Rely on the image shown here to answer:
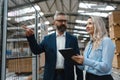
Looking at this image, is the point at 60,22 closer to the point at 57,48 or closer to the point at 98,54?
the point at 57,48

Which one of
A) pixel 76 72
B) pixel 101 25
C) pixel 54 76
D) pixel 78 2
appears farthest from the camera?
pixel 78 2

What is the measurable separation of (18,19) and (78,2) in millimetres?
10001

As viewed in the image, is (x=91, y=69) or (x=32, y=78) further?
(x=32, y=78)

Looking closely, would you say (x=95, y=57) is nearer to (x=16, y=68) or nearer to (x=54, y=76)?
(x=54, y=76)

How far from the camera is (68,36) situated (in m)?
2.52

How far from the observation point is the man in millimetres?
2400

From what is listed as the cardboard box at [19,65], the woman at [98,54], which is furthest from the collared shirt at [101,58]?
the cardboard box at [19,65]

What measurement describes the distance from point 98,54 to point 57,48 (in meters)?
0.51

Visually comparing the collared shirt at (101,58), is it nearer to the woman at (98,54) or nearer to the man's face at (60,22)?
the woman at (98,54)

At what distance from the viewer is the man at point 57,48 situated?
2.40 meters

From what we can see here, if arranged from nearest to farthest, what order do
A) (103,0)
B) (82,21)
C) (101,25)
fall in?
(101,25) < (103,0) < (82,21)

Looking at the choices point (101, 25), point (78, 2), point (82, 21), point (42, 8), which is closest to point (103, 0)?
point (78, 2)

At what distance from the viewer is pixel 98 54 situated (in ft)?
6.91

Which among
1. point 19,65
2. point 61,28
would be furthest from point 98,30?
point 19,65
